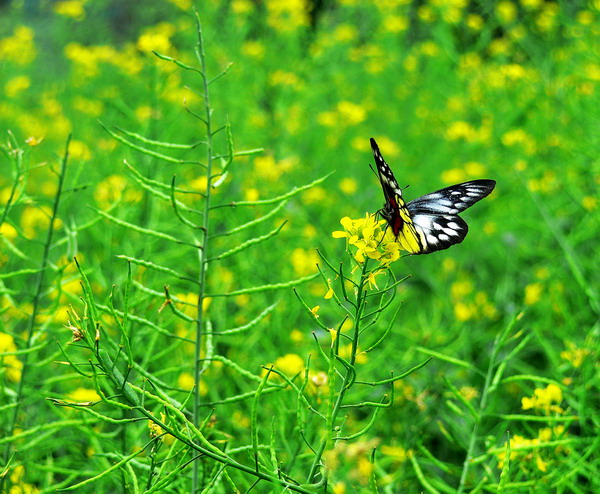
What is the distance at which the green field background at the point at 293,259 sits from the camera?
1.29m

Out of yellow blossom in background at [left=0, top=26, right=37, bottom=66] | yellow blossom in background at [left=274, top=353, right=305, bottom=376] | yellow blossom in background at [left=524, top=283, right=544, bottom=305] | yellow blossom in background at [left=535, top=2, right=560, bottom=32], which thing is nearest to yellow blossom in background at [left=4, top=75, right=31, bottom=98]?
yellow blossom in background at [left=0, top=26, right=37, bottom=66]

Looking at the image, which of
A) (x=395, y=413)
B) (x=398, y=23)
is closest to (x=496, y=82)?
(x=398, y=23)

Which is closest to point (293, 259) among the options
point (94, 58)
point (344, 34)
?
point (344, 34)

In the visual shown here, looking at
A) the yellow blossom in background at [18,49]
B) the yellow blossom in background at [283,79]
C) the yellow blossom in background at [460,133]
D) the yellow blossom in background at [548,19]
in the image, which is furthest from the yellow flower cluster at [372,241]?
the yellow blossom in background at [18,49]

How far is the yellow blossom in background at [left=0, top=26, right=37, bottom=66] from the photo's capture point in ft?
22.1

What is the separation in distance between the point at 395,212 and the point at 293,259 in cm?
186

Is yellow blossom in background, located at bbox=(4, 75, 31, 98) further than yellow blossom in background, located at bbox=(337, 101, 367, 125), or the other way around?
yellow blossom in background, located at bbox=(4, 75, 31, 98)

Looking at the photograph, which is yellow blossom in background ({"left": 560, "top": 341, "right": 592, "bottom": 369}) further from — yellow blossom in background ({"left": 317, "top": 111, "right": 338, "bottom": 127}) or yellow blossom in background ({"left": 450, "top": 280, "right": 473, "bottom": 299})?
yellow blossom in background ({"left": 317, "top": 111, "right": 338, "bottom": 127})

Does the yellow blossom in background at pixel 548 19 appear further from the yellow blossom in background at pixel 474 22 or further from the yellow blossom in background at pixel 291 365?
the yellow blossom in background at pixel 291 365

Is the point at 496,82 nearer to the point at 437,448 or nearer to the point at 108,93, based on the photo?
the point at 437,448

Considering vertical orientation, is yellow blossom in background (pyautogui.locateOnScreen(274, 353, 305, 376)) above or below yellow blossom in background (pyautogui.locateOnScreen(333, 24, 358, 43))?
above

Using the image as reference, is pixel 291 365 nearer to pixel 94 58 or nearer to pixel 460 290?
pixel 460 290

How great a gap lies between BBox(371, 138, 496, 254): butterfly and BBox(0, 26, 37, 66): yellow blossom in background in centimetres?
631

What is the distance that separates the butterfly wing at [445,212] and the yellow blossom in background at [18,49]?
630 centimetres
